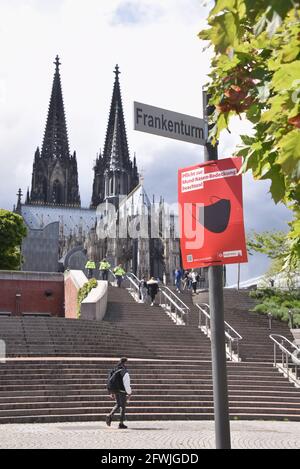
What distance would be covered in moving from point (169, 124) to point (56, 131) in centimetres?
10693

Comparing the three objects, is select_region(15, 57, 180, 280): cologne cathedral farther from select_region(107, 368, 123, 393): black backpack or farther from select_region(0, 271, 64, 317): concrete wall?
select_region(107, 368, 123, 393): black backpack

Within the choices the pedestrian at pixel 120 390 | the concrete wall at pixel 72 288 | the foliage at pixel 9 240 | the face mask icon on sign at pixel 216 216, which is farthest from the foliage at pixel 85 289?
the face mask icon on sign at pixel 216 216

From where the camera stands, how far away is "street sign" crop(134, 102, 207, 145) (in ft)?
15.5

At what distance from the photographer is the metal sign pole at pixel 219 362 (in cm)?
417

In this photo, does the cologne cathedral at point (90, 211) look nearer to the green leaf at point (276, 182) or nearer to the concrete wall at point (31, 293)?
the concrete wall at point (31, 293)

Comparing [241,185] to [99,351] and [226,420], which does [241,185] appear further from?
[99,351]

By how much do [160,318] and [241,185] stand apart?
21.2 m

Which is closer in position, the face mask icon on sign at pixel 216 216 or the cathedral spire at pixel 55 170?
the face mask icon on sign at pixel 216 216

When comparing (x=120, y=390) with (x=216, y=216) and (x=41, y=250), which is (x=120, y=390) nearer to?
(x=216, y=216)

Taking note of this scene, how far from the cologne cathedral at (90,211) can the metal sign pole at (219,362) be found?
60.7 m

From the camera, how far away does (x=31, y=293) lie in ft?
110

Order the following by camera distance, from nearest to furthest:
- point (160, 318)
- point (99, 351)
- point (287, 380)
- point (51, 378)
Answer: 1. point (51, 378)
2. point (287, 380)
3. point (99, 351)
4. point (160, 318)
